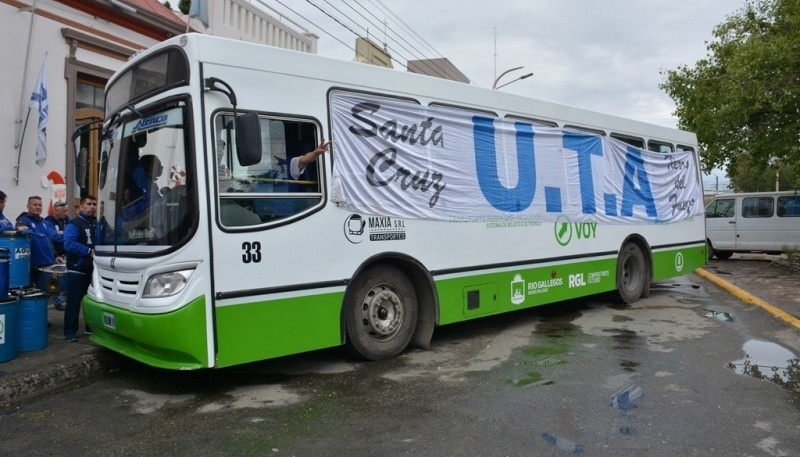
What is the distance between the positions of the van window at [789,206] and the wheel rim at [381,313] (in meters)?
15.1

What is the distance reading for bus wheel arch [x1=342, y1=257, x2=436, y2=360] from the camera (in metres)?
5.95

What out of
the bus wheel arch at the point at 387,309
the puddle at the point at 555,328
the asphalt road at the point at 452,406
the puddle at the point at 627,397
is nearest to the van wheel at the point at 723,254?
the asphalt road at the point at 452,406

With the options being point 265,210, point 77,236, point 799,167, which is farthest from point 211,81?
point 799,167

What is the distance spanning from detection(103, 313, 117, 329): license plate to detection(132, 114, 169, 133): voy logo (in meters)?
1.68

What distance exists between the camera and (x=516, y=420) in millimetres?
4504

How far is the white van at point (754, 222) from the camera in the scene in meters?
16.9

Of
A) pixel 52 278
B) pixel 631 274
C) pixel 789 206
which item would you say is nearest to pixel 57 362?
pixel 52 278

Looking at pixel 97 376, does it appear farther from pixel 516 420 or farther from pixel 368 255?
pixel 516 420

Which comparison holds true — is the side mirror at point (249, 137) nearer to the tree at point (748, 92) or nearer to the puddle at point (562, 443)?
the puddle at point (562, 443)

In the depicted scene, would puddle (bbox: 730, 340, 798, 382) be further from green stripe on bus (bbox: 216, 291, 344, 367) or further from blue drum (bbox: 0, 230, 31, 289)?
blue drum (bbox: 0, 230, 31, 289)

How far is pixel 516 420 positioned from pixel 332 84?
3.42 meters

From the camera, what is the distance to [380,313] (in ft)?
20.4

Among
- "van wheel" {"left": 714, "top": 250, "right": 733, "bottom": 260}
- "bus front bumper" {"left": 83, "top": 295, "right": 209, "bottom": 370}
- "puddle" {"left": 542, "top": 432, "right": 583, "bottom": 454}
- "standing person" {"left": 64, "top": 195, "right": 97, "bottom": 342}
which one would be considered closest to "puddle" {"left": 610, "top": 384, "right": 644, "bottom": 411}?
"puddle" {"left": 542, "top": 432, "right": 583, "bottom": 454}

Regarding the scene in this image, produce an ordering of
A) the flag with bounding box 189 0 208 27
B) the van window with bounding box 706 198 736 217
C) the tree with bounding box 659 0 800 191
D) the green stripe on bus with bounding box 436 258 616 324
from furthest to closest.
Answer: the van window with bounding box 706 198 736 217
the tree with bounding box 659 0 800 191
the flag with bounding box 189 0 208 27
the green stripe on bus with bounding box 436 258 616 324
